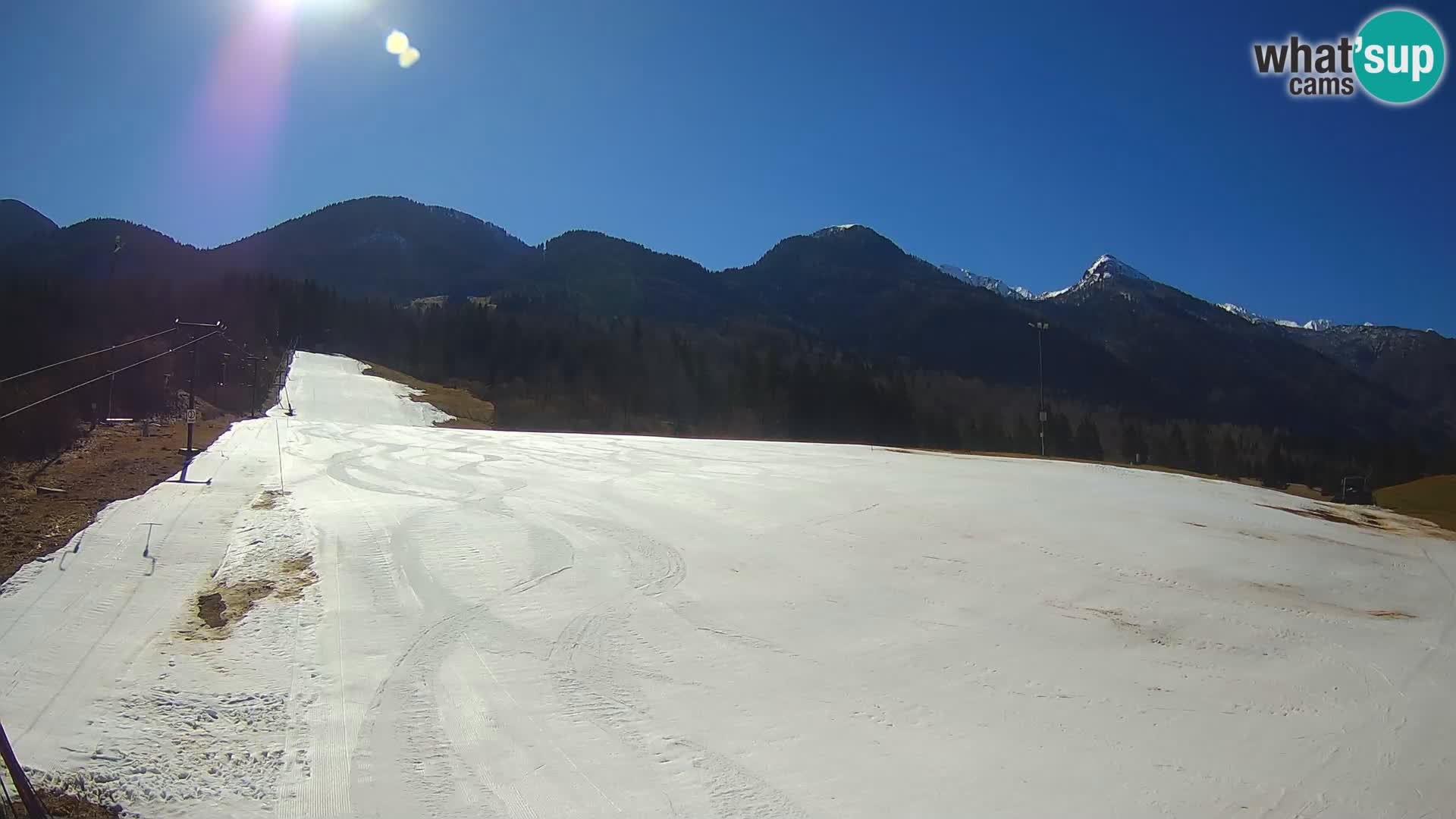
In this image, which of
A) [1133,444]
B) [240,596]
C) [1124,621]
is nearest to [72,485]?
[240,596]

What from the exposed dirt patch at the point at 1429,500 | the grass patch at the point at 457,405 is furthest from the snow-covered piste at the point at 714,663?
the grass patch at the point at 457,405

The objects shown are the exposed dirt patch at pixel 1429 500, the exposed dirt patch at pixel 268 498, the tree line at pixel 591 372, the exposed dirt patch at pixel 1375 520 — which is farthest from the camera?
the tree line at pixel 591 372

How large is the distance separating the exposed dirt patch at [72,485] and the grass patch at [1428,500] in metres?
24.2

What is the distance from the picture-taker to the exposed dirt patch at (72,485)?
27.4ft

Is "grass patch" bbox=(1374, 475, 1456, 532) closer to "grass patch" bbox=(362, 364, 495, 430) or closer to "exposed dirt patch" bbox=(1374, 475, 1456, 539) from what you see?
"exposed dirt patch" bbox=(1374, 475, 1456, 539)

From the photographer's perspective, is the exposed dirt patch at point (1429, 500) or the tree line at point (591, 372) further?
the tree line at point (591, 372)

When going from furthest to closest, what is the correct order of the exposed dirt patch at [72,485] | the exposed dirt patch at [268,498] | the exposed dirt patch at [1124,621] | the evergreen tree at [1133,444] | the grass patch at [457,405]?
1. the evergreen tree at [1133,444]
2. the grass patch at [457,405]
3. the exposed dirt patch at [268,498]
4. the exposed dirt patch at [72,485]
5. the exposed dirt patch at [1124,621]

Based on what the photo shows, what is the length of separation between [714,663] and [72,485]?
10.6m

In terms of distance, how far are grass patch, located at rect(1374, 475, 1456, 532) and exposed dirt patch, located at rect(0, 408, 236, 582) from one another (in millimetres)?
24242

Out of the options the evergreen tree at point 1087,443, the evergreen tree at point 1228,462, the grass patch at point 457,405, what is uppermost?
the grass patch at point 457,405

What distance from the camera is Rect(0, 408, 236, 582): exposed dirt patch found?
27.4 feet

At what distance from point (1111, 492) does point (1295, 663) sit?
10009 millimetres

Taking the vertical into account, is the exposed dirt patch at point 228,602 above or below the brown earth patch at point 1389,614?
above

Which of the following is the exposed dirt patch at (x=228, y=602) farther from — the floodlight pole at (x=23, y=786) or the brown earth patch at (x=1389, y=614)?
the brown earth patch at (x=1389, y=614)
